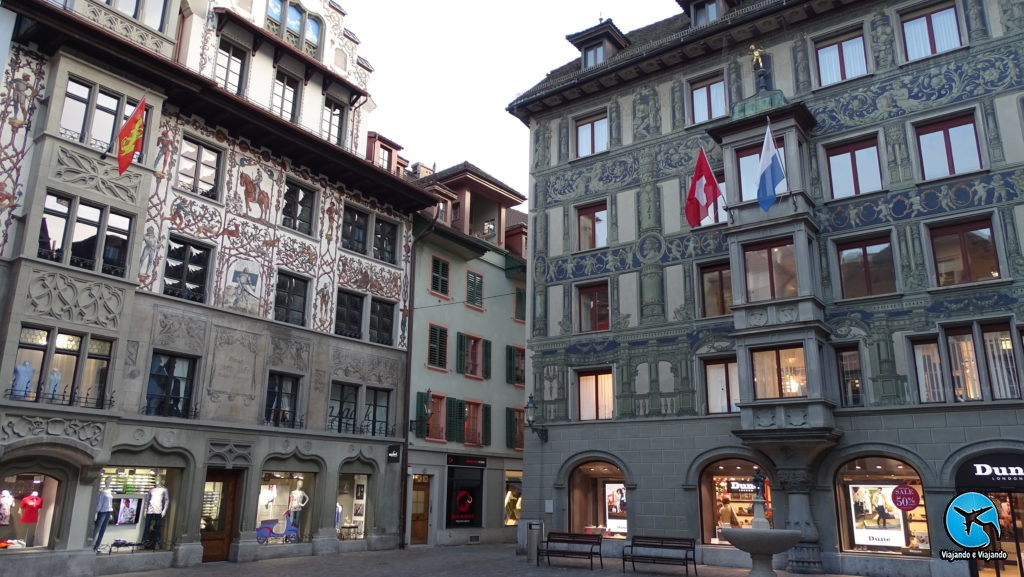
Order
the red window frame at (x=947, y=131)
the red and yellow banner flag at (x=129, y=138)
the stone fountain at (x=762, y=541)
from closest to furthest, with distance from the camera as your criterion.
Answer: the stone fountain at (x=762, y=541), the red and yellow banner flag at (x=129, y=138), the red window frame at (x=947, y=131)

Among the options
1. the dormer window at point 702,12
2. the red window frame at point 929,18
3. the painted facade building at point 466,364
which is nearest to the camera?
the red window frame at point 929,18

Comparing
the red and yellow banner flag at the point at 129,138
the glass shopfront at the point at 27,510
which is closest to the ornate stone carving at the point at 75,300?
the red and yellow banner flag at the point at 129,138

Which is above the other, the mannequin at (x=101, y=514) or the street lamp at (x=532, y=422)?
the street lamp at (x=532, y=422)

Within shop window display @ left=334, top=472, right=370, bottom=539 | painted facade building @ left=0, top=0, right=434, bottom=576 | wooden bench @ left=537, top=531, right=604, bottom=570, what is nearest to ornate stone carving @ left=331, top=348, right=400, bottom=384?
painted facade building @ left=0, top=0, right=434, bottom=576

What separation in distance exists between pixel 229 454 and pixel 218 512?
1.95 meters

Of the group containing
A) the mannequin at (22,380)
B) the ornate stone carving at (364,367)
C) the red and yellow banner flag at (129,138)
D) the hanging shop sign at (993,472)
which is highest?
the red and yellow banner flag at (129,138)

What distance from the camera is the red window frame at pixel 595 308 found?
2644cm

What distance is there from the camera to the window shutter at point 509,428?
116ft

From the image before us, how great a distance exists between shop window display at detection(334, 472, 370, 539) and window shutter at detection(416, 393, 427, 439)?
293cm

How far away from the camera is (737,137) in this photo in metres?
23.8

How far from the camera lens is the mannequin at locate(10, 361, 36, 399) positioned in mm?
18266

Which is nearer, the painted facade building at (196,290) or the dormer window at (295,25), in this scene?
the painted facade building at (196,290)

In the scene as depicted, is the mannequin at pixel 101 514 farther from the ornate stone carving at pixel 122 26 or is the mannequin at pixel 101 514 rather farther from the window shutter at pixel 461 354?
the window shutter at pixel 461 354

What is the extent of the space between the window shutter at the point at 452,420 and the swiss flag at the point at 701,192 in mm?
14476
